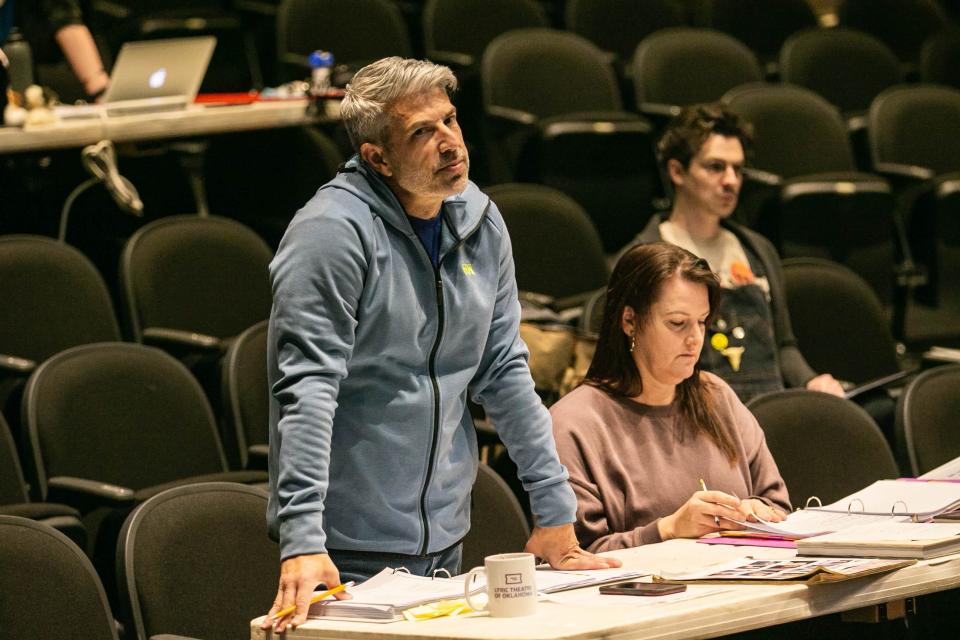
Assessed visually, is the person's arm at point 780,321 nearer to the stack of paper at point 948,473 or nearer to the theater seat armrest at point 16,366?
the stack of paper at point 948,473

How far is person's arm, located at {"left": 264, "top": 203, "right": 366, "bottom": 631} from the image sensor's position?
1889mm

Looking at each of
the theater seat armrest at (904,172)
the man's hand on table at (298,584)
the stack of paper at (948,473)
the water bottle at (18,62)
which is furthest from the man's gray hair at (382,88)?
the theater seat armrest at (904,172)

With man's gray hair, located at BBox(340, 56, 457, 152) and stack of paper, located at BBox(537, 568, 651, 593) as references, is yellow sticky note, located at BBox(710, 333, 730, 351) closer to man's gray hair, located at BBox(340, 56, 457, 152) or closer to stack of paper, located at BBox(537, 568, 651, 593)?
stack of paper, located at BBox(537, 568, 651, 593)

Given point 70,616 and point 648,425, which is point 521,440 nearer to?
point 648,425

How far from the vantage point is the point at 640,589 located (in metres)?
1.98

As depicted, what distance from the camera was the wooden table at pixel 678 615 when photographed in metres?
1.76

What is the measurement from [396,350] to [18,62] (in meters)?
2.80

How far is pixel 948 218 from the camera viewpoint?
4.82 metres

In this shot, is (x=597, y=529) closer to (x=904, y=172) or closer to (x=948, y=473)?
(x=948, y=473)

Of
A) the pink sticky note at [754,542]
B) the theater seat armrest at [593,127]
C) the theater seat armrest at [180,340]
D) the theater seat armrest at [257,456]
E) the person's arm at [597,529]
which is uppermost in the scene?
the theater seat armrest at [593,127]

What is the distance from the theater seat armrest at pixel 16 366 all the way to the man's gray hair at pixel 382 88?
160 cm

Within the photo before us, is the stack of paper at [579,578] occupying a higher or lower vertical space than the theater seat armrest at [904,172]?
higher

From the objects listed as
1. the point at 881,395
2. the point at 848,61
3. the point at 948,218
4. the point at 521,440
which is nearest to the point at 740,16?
the point at 848,61

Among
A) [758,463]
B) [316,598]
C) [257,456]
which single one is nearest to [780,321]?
[758,463]
